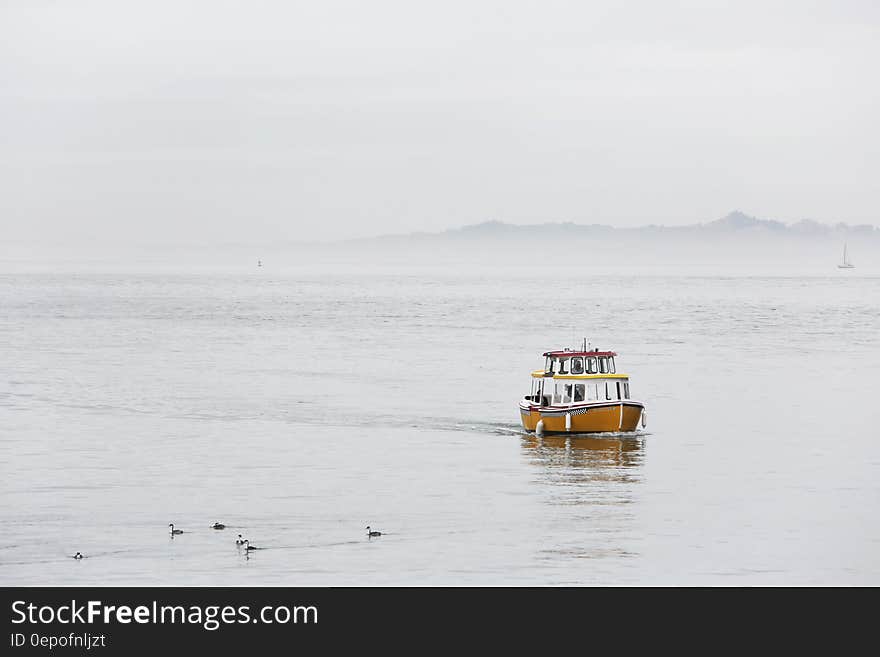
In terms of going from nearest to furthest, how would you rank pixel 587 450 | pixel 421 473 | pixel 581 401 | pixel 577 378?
1. pixel 421 473
2. pixel 587 450
3. pixel 577 378
4. pixel 581 401

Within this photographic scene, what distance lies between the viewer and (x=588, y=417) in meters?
56.6

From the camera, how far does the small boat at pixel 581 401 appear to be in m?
56.6

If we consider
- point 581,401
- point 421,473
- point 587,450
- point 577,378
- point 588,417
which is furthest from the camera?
point 581,401

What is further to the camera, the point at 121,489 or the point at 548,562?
the point at 121,489

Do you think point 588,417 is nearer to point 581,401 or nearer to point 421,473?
point 581,401

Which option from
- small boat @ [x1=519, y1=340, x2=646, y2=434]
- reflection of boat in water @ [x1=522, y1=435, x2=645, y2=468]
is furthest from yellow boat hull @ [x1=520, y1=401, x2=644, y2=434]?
reflection of boat in water @ [x1=522, y1=435, x2=645, y2=468]

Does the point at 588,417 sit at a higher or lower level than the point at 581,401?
lower

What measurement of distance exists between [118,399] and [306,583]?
1690 inches

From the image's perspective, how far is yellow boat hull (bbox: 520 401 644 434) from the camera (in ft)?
186

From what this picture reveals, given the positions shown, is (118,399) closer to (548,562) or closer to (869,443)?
(869,443)

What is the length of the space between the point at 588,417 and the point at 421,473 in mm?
10787

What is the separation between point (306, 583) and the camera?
31.5 meters

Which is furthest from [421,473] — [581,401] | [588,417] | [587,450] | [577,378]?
[581,401]
